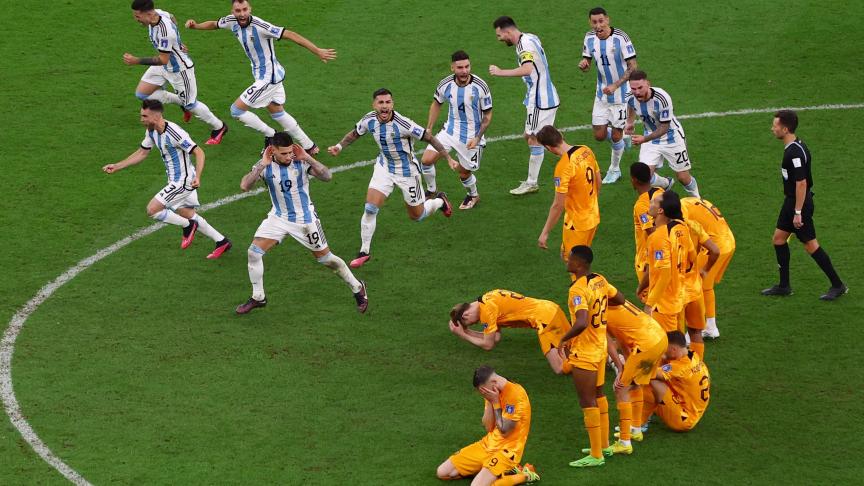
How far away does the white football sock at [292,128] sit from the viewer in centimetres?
1998

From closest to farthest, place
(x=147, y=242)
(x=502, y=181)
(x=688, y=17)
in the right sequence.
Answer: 1. (x=147, y=242)
2. (x=502, y=181)
3. (x=688, y=17)

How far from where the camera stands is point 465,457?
12594 mm

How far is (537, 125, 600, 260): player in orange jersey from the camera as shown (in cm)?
1502

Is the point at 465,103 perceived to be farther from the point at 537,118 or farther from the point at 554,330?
the point at 554,330

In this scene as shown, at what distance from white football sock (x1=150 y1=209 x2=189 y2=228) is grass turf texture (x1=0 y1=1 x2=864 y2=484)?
22.4 inches

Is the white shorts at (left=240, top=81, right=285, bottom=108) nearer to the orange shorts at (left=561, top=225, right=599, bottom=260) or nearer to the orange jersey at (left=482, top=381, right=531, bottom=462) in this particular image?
the orange shorts at (left=561, top=225, right=599, bottom=260)

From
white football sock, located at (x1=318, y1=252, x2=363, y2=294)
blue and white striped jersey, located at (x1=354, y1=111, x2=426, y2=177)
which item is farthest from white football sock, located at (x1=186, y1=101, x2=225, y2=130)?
white football sock, located at (x1=318, y1=252, x2=363, y2=294)

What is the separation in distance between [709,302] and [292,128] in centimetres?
800

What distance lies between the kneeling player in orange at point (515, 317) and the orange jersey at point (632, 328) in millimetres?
1028

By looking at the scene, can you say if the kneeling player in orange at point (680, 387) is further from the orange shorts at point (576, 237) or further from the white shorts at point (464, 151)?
the white shorts at point (464, 151)

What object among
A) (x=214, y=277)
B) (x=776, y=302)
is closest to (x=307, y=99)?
(x=214, y=277)

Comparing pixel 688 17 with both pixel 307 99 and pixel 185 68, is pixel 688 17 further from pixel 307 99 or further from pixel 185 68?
pixel 185 68

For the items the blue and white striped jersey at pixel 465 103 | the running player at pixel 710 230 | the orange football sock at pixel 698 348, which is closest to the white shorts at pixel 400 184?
the blue and white striped jersey at pixel 465 103

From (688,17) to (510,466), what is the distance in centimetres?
1460
